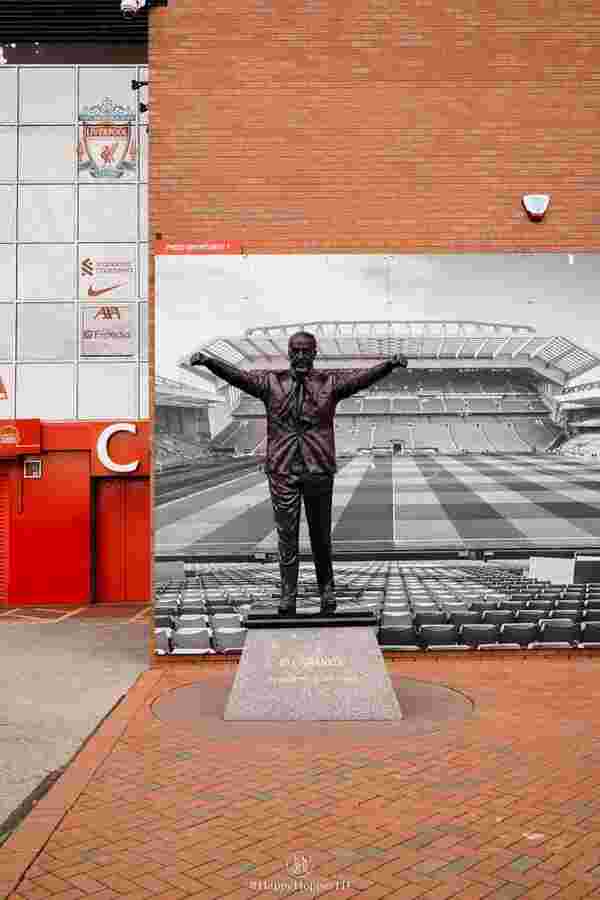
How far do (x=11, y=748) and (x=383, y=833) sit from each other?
3.18 metres

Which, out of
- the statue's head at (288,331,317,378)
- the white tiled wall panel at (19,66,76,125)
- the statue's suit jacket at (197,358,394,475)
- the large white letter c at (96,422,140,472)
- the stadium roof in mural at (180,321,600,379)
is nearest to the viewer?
the statue's head at (288,331,317,378)

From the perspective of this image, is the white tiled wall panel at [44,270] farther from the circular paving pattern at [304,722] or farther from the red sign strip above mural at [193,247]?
the circular paving pattern at [304,722]

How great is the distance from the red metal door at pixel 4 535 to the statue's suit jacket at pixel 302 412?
9683mm

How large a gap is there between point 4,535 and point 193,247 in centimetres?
833

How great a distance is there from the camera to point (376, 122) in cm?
1038

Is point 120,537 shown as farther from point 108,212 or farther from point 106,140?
point 106,140

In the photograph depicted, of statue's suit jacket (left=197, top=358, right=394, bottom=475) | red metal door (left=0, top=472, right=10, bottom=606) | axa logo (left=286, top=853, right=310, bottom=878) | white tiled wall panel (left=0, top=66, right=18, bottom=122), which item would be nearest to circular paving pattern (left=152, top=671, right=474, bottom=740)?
statue's suit jacket (left=197, top=358, right=394, bottom=475)

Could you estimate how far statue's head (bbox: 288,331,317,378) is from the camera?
776 cm

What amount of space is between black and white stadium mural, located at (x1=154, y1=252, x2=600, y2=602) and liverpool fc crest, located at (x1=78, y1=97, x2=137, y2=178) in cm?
715

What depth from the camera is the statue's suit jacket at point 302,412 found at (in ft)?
25.8

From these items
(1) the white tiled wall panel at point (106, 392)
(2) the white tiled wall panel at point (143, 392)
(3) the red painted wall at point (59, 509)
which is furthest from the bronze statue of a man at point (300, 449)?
(1) the white tiled wall panel at point (106, 392)

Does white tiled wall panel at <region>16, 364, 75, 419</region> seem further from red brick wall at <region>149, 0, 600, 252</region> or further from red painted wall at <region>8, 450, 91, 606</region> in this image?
red brick wall at <region>149, 0, 600, 252</region>

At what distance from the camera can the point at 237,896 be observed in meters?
4.08

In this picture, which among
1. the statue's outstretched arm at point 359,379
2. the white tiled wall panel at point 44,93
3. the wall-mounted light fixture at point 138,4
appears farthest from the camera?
the white tiled wall panel at point 44,93
